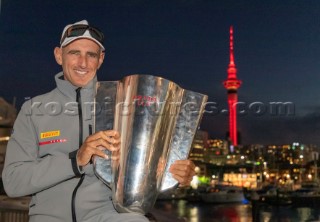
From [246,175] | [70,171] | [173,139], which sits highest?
[173,139]

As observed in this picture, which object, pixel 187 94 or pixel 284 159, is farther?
pixel 284 159

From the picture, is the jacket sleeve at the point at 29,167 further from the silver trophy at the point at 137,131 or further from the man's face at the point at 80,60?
the man's face at the point at 80,60

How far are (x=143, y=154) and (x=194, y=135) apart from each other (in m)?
0.36

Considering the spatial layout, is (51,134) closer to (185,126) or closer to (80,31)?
(80,31)

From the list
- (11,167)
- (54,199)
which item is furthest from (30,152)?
(54,199)

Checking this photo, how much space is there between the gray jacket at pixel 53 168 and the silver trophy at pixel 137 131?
0.35 ft

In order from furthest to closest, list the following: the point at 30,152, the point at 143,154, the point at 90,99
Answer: the point at 90,99, the point at 30,152, the point at 143,154

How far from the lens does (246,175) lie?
123 metres

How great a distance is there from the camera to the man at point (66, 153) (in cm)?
195

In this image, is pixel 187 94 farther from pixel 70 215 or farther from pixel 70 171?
pixel 70 215

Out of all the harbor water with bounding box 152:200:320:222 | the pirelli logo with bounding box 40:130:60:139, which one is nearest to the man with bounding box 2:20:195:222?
the pirelli logo with bounding box 40:130:60:139

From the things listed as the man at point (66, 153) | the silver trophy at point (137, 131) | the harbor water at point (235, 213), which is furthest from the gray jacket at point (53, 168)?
the harbor water at point (235, 213)

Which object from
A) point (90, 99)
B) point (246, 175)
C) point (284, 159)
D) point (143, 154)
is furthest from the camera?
point (284, 159)

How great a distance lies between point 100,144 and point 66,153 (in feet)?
1.13
